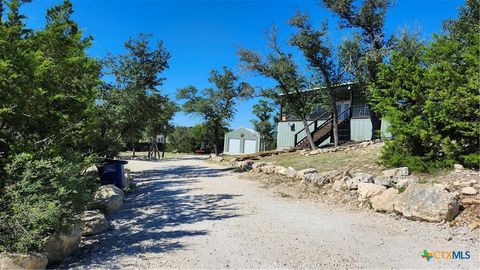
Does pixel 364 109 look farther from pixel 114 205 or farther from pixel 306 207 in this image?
pixel 114 205

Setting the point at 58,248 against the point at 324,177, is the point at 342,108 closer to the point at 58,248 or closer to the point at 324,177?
the point at 324,177

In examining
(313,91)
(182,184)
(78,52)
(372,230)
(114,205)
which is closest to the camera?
(372,230)

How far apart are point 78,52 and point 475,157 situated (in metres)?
8.89

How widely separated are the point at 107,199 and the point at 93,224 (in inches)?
75.1

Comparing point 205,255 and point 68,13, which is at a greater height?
point 68,13

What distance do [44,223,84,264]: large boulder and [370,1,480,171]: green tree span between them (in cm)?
761

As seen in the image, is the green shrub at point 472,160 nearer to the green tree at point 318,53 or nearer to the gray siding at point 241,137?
the green tree at point 318,53

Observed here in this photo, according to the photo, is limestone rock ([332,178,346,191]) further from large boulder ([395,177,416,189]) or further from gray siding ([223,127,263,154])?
gray siding ([223,127,263,154])

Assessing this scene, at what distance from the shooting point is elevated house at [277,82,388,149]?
61.8ft

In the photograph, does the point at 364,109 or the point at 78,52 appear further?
the point at 364,109

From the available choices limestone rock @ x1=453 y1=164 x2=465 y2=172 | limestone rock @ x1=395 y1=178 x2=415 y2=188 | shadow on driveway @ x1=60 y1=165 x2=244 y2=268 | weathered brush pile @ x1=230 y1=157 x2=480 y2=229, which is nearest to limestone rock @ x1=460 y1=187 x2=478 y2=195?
weathered brush pile @ x1=230 y1=157 x2=480 y2=229

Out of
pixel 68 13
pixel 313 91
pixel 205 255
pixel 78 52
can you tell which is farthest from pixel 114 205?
pixel 313 91

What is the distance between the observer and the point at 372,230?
19.0ft

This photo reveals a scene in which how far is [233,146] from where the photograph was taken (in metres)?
42.8
